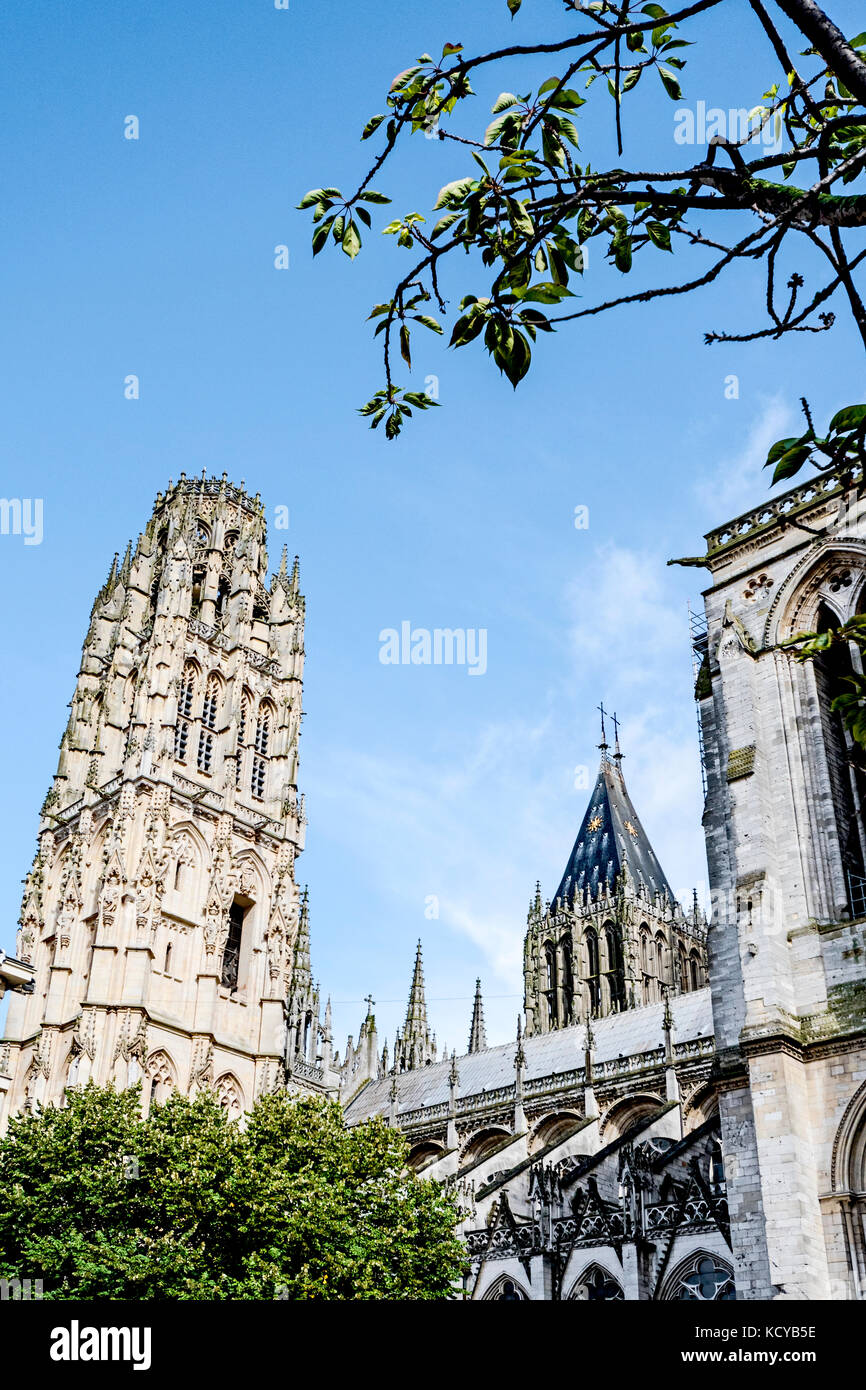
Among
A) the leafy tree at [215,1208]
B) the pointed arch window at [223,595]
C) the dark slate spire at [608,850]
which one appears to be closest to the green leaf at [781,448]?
the leafy tree at [215,1208]

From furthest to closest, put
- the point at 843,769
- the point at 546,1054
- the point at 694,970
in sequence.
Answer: the point at 694,970 → the point at 546,1054 → the point at 843,769

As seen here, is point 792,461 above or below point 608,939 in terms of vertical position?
below

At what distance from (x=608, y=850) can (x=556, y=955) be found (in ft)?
22.1

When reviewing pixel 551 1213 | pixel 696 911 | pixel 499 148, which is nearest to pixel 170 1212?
pixel 551 1213

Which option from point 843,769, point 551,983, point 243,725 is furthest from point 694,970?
point 843,769

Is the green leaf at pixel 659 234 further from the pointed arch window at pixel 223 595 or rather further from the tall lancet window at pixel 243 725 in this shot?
the pointed arch window at pixel 223 595

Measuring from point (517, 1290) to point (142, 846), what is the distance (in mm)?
18410

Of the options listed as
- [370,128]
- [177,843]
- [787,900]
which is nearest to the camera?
[370,128]

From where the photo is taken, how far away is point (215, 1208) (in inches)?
969

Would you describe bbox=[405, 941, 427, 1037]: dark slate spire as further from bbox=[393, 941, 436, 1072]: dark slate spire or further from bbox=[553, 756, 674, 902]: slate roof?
bbox=[553, 756, 674, 902]: slate roof

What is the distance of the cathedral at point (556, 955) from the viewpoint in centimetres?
1745

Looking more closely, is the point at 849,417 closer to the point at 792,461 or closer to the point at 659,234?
the point at 792,461

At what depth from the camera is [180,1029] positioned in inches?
1548
